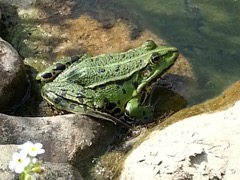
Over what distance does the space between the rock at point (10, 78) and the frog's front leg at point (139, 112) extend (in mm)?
1105

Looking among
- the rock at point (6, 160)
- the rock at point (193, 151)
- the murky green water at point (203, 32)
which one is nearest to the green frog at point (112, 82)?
the murky green water at point (203, 32)

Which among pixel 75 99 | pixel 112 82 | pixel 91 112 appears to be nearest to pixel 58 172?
pixel 91 112

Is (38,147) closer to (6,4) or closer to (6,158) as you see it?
(6,158)

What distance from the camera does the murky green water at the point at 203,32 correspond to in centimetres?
577

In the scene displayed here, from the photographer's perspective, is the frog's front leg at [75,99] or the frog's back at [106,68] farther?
the frog's back at [106,68]

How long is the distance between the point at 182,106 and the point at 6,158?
2121 mm

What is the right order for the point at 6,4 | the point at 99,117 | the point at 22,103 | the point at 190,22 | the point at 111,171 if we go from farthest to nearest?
the point at 6,4 < the point at 190,22 < the point at 22,103 < the point at 99,117 < the point at 111,171

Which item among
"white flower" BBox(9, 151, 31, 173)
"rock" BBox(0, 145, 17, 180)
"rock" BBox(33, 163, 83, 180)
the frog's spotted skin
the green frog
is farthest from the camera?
the frog's spotted skin

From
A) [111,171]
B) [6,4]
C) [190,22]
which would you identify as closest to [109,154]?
[111,171]

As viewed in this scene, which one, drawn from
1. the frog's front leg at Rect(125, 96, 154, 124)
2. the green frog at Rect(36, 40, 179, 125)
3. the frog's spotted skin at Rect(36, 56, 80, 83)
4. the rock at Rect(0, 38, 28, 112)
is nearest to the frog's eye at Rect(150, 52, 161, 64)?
the green frog at Rect(36, 40, 179, 125)

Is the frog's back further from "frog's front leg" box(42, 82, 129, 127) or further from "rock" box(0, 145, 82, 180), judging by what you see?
"rock" box(0, 145, 82, 180)

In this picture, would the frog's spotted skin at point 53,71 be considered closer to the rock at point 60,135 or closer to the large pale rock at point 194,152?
the rock at point 60,135

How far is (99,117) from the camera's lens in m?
5.19

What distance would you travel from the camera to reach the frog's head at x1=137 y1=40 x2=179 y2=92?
218 inches
